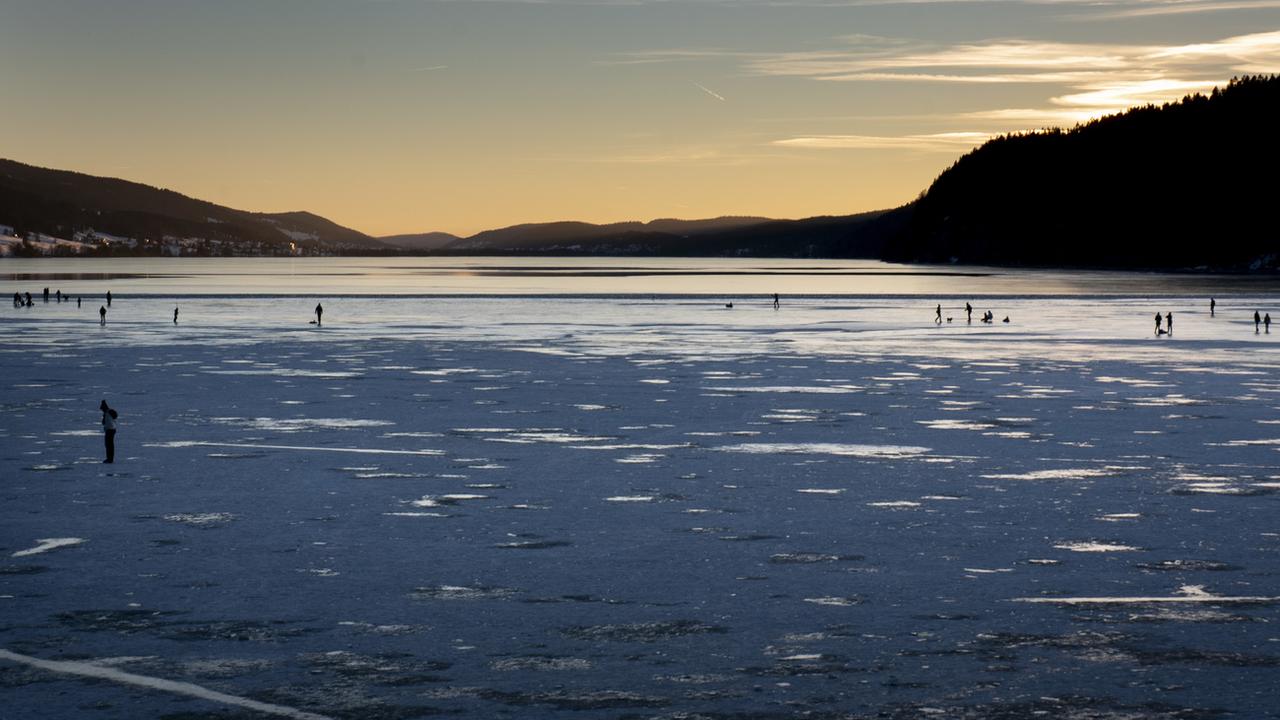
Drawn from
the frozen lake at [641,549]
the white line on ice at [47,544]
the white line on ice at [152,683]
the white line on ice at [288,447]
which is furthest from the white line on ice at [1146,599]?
the white line on ice at [288,447]

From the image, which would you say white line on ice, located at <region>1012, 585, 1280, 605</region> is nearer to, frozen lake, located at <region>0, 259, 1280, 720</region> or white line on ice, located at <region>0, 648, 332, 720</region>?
frozen lake, located at <region>0, 259, 1280, 720</region>

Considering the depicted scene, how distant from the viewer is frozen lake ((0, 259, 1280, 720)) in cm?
913

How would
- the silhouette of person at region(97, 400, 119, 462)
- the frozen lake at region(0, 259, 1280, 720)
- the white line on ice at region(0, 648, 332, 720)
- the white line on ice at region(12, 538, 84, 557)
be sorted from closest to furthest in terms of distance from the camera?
the white line on ice at region(0, 648, 332, 720), the frozen lake at region(0, 259, 1280, 720), the white line on ice at region(12, 538, 84, 557), the silhouette of person at region(97, 400, 119, 462)

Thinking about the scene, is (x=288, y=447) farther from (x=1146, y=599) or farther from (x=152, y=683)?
(x=1146, y=599)

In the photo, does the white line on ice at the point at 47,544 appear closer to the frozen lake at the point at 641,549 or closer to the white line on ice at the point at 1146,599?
the frozen lake at the point at 641,549

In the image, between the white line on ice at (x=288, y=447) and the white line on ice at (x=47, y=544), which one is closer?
the white line on ice at (x=47, y=544)

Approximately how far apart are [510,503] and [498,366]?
2359 cm

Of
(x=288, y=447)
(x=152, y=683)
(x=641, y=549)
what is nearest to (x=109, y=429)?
(x=288, y=447)

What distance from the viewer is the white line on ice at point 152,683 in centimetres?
853

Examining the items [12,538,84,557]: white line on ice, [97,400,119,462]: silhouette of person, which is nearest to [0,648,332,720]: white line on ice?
[12,538,84,557]: white line on ice

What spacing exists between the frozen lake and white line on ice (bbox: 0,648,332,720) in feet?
0.10

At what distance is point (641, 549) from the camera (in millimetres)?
13656

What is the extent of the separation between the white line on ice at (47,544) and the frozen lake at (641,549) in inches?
3.8

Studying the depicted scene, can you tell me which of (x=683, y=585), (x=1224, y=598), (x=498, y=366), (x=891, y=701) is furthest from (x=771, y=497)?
(x=498, y=366)
